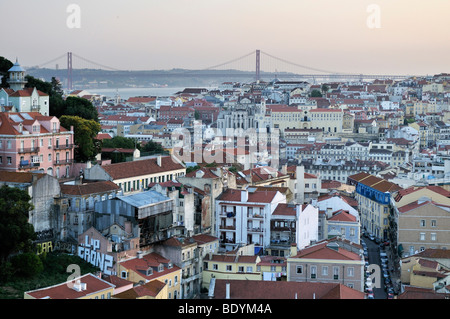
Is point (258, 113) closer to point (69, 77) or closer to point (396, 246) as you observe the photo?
point (69, 77)

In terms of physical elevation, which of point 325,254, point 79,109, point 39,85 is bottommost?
point 325,254

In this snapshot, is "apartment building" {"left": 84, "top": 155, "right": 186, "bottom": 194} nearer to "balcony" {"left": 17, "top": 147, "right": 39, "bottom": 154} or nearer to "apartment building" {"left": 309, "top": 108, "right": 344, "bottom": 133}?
"balcony" {"left": 17, "top": 147, "right": 39, "bottom": 154}

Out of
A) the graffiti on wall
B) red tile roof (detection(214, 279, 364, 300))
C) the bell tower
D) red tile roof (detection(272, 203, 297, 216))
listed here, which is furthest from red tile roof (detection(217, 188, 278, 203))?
the bell tower

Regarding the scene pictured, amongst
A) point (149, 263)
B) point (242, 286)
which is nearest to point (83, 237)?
point (149, 263)

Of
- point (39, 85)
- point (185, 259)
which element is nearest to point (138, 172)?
point (185, 259)

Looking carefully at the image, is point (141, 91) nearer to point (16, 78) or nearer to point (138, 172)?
point (16, 78)

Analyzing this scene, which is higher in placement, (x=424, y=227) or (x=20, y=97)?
(x=20, y=97)

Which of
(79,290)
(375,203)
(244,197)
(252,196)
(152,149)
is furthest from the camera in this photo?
(152,149)
